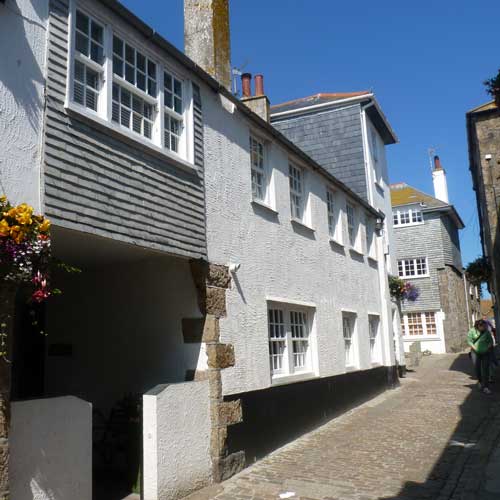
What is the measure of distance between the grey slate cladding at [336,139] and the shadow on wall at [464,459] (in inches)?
299

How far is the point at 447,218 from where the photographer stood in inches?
1257

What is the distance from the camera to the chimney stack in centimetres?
3341

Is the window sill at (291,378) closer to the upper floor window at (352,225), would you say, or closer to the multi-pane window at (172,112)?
the multi-pane window at (172,112)

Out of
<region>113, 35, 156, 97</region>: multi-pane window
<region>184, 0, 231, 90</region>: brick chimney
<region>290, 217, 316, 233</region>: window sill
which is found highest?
<region>184, 0, 231, 90</region>: brick chimney

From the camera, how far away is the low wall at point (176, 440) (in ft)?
19.2

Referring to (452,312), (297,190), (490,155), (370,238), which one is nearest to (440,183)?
(452,312)

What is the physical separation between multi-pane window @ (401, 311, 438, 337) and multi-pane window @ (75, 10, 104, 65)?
26.5 metres

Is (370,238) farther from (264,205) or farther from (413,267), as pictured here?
(413,267)

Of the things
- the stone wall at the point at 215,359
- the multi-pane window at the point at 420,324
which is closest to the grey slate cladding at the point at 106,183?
the stone wall at the point at 215,359

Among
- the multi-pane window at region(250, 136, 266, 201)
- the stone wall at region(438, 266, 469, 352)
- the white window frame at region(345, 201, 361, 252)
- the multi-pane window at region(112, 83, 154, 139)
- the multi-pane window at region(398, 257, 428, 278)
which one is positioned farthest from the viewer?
the multi-pane window at region(398, 257, 428, 278)

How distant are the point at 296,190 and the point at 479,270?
448 inches

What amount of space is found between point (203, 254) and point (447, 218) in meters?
27.8

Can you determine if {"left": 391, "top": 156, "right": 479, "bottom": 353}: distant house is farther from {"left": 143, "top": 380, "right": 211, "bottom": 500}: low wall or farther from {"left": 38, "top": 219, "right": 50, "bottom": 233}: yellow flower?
{"left": 38, "top": 219, "right": 50, "bottom": 233}: yellow flower

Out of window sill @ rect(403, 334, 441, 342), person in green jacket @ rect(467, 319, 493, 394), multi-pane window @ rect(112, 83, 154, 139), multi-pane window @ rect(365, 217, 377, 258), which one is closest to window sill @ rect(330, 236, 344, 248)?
multi-pane window @ rect(365, 217, 377, 258)
